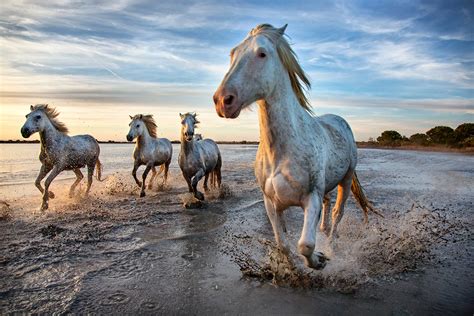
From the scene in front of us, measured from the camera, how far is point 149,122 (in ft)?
37.7

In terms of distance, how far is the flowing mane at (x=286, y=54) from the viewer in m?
3.20

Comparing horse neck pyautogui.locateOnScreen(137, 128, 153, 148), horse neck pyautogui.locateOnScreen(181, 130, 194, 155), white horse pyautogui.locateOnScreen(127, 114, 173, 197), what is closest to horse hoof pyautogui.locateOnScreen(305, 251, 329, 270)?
horse neck pyautogui.locateOnScreen(181, 130, 194, 155)

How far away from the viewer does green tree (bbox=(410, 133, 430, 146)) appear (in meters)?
42.0

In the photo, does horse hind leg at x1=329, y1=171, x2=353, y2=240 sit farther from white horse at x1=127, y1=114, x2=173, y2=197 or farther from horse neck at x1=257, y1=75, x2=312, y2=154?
white horse at x1=127, y1=114, x2=173, y2=197

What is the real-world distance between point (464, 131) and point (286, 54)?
1742 inches

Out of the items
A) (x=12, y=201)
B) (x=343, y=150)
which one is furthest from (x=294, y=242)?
(x=12, y=201)

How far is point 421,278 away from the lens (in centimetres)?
378

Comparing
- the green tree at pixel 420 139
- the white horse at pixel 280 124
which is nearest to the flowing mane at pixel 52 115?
the white horse at pixel 280 124

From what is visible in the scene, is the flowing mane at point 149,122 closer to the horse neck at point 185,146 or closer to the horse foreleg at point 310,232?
the horse neck at point 185,146

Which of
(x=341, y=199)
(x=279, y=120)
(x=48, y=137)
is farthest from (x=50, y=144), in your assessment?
(x=279, y=120)

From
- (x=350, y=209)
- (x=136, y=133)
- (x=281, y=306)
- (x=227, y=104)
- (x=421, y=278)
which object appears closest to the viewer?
(x=227, y=104)

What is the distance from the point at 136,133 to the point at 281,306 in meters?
8.47

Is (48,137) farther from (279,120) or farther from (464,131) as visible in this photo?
(464,131)

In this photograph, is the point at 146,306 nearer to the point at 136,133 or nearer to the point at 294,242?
the point at 294,242
